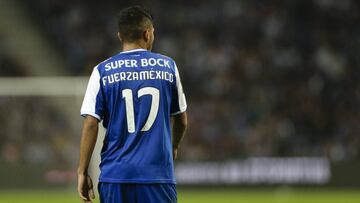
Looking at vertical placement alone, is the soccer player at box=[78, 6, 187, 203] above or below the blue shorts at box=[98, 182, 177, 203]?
above

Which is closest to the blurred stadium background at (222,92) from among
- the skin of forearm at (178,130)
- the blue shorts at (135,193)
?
the skin of forearm at (178,130)

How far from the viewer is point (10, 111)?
17625 millimetres

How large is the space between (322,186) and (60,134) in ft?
15.0

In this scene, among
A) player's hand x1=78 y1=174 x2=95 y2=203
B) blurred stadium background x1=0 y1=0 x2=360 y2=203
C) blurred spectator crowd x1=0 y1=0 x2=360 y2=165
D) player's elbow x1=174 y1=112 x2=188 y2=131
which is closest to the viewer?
player's hand x1=78 y1=174 x2=95 y2=203

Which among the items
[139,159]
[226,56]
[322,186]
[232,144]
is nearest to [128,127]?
[139,159]

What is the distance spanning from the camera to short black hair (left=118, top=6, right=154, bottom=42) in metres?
5.77

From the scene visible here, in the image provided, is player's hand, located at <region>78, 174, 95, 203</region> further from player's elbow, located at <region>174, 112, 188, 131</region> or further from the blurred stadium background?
the blurred stadium background

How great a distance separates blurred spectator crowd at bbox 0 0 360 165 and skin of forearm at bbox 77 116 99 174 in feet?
37.8

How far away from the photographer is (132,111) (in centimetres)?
573

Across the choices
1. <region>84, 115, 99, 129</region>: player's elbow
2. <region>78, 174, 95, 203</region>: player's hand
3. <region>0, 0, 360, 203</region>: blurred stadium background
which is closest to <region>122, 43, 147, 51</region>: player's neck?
<region>84, 115, 99, 129</region>: player's elbow

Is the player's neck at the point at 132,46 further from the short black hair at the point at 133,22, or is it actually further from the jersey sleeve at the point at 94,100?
the jersey sleeve at the point at 94,100

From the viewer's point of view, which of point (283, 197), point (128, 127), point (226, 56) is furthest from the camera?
point (226, 56)

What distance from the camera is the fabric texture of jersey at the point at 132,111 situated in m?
5.73

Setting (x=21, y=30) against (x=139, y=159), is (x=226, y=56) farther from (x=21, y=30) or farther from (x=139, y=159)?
(x=139, y=159)
